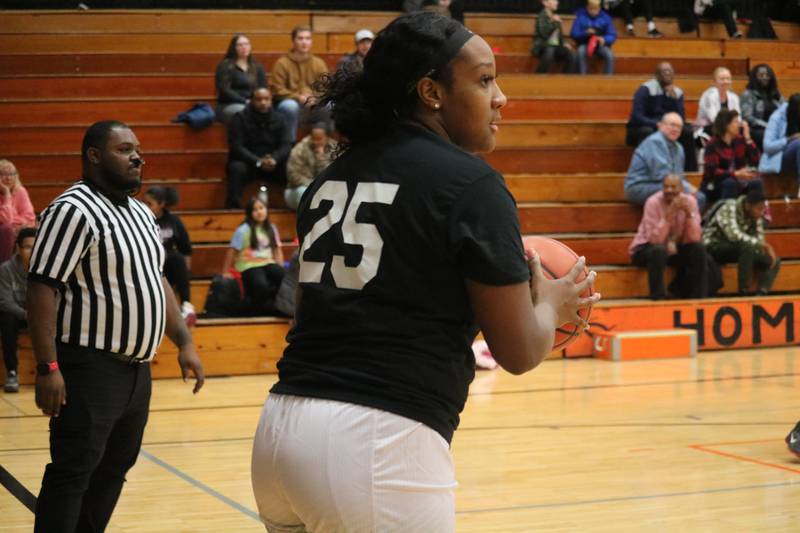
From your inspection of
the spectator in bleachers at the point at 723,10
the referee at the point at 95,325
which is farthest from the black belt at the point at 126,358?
the spectator in bleachers at the point at 723,10

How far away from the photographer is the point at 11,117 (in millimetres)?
12531

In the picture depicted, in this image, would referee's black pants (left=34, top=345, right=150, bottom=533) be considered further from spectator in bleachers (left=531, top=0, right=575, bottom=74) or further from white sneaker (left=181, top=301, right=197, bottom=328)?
spectator in bleachers (left=531, top=0, right=575, bottom=74)

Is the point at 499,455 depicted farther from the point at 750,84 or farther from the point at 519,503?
the point at 750,84

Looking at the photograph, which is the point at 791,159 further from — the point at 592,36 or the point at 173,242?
the point at 173,242

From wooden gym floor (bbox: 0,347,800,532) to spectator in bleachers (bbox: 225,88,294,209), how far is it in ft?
9.40

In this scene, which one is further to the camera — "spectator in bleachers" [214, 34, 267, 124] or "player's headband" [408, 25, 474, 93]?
"spectator in bleachers" [214, 34, 267, 124]

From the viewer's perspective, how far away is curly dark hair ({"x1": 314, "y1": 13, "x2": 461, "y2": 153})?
2215 mm

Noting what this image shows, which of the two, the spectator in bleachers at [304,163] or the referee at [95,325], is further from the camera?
the spectator in bleachers at [304,163]

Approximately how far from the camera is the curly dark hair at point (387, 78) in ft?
7.27

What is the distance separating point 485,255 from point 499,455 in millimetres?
4565

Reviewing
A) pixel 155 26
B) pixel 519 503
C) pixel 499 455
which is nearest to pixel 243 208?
pixel 155 26

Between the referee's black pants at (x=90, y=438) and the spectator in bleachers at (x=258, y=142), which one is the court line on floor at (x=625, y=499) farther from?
the spectator in bleachers at (x=258, y=142)

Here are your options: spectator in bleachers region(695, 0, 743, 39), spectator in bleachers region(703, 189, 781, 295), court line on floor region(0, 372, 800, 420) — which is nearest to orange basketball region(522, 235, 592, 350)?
court line on floor region(0, 372, 800, 420)

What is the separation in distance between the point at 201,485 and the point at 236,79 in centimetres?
709
